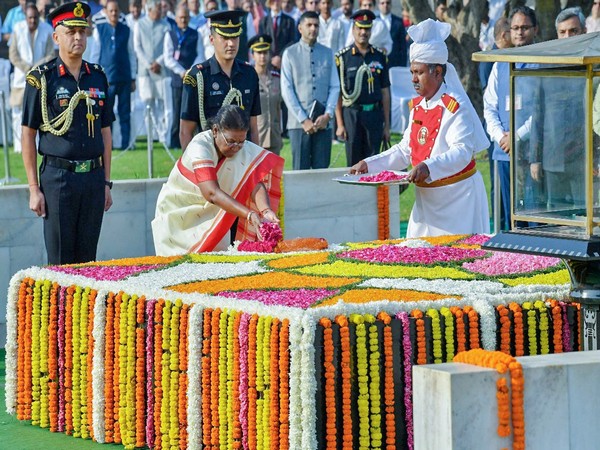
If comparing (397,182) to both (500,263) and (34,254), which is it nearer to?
(500,263)

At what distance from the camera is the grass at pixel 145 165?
16.2m

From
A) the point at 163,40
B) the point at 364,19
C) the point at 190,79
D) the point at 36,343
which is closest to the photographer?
the point at 36,343

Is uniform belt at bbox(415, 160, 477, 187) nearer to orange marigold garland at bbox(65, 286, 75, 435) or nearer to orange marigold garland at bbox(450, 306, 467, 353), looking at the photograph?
orange marigold garland at bbox(65, 286, 75, 435)

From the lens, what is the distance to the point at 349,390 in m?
6.01

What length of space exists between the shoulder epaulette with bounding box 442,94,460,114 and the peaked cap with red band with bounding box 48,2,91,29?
2.12 meters

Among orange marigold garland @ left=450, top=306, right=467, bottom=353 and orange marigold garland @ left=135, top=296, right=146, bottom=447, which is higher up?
orange marigold garland @ left=450, top=306, right=467, bottom=353

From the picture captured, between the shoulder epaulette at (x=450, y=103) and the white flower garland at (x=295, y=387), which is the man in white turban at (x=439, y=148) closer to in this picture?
the shoulder epaulette at (x=450, y=103)

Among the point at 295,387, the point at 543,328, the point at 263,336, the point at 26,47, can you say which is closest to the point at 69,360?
the point at 263,336

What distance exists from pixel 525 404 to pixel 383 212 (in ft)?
20.7

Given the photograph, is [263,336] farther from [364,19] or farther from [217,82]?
[364,19]

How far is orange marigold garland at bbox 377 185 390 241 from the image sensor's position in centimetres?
1144

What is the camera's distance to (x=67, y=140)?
8930 millimetres

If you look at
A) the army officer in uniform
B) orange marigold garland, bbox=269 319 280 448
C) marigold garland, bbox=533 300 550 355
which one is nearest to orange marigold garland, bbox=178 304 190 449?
orange marigold garland, bbox=269 319 280 448

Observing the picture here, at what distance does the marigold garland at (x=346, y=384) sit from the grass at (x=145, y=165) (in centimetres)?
880
